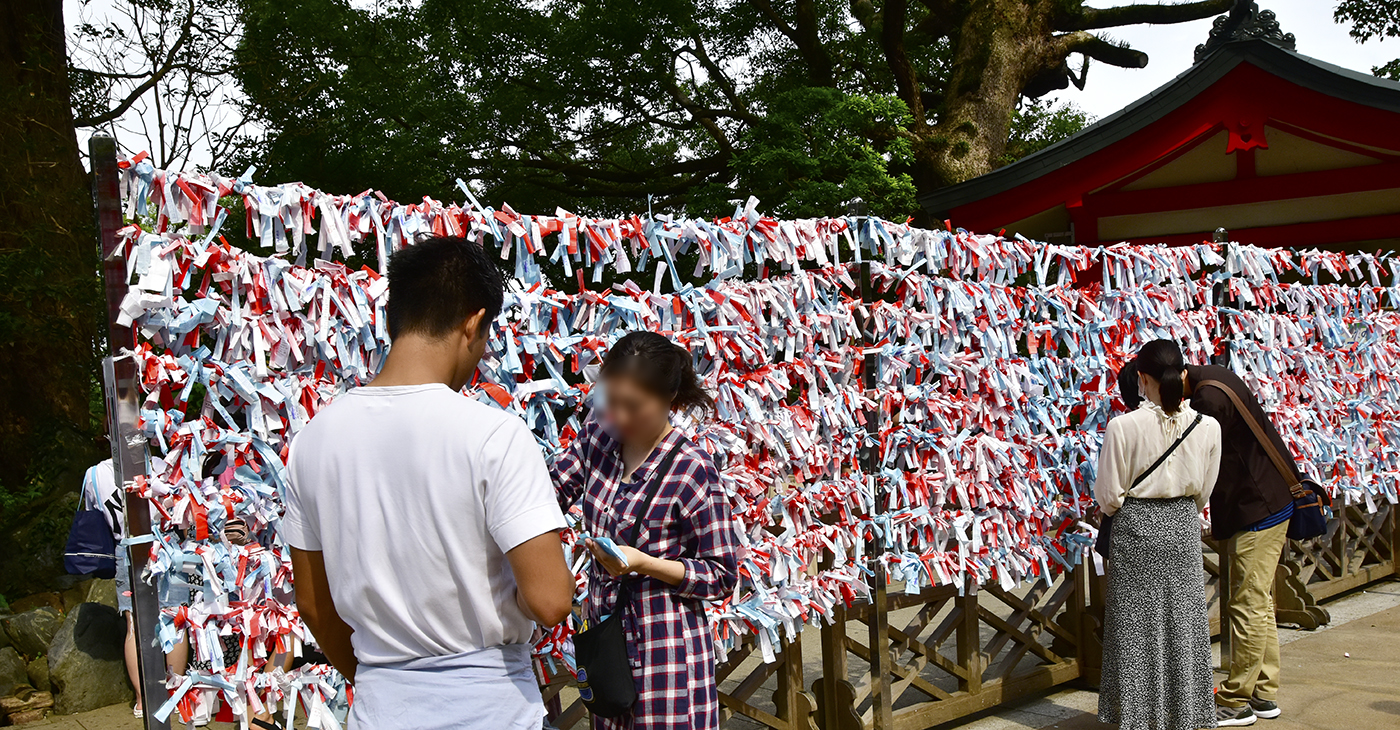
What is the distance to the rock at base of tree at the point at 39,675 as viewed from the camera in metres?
6.01

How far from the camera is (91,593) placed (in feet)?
21.9

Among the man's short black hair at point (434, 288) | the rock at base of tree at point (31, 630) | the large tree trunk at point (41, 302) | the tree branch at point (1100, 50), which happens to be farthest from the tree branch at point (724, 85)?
the man's short black hair at point (434, 288)

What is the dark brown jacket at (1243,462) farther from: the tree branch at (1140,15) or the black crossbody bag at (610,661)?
the tree branch at (1140,15)

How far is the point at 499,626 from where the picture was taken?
1.74m

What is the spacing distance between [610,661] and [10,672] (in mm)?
5234

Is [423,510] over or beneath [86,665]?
over

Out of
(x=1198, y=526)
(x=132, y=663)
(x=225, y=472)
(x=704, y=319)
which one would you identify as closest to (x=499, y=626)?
(x=225, y=472)

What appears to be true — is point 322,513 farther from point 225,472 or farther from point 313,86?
point 313,86

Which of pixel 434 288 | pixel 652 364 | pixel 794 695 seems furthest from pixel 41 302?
pixel 434 288

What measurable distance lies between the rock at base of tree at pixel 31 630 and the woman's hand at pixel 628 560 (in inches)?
218

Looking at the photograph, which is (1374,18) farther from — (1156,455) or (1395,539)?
(1156,455)

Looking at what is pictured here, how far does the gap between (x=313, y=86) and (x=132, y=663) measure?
6.59 m

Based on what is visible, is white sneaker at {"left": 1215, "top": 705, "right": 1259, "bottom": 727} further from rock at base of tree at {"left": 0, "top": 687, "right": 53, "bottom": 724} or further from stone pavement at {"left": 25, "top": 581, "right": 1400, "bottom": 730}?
rock at base of tree at {"left": 0, "top": 687, "right": 53, "bottom": 724}

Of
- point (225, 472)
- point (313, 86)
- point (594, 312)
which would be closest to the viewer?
point (225, 472)
